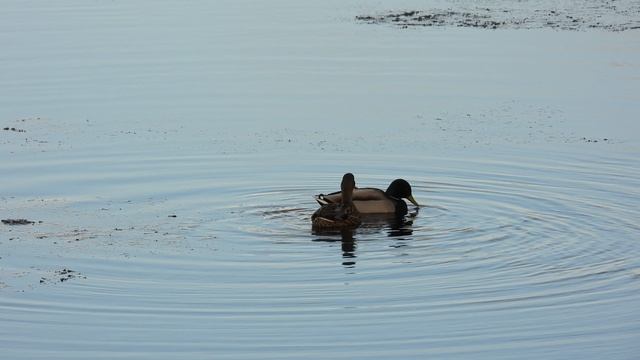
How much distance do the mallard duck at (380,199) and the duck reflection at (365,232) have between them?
0.09 meters

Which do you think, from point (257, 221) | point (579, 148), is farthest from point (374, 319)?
point (579, 148)

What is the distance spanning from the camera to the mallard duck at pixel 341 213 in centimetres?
1377

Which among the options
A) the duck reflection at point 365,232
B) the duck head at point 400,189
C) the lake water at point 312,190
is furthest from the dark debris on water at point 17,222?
the duck head at point 400,189

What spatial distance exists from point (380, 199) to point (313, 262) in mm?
2378

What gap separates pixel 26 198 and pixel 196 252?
2701 mm

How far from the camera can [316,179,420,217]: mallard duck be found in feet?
47.0

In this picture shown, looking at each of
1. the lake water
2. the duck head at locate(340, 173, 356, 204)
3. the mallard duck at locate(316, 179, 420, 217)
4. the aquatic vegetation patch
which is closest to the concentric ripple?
the lake water

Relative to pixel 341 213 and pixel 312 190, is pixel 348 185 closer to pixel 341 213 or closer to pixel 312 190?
pixel 341 213

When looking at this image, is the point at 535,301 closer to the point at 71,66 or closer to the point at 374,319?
the point at 374,319

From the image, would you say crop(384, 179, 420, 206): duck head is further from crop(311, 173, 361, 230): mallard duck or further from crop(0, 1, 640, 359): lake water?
crop(311, 173, 361, 230): mallard duck

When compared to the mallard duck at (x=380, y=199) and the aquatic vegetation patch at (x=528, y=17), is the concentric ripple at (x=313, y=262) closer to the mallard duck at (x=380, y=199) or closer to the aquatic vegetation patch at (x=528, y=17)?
the mallard duck at (x=380, y=199)

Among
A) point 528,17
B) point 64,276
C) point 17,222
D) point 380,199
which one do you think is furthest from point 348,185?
point 528,17

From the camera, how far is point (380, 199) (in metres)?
14.5

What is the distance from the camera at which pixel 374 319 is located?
10359 mm
